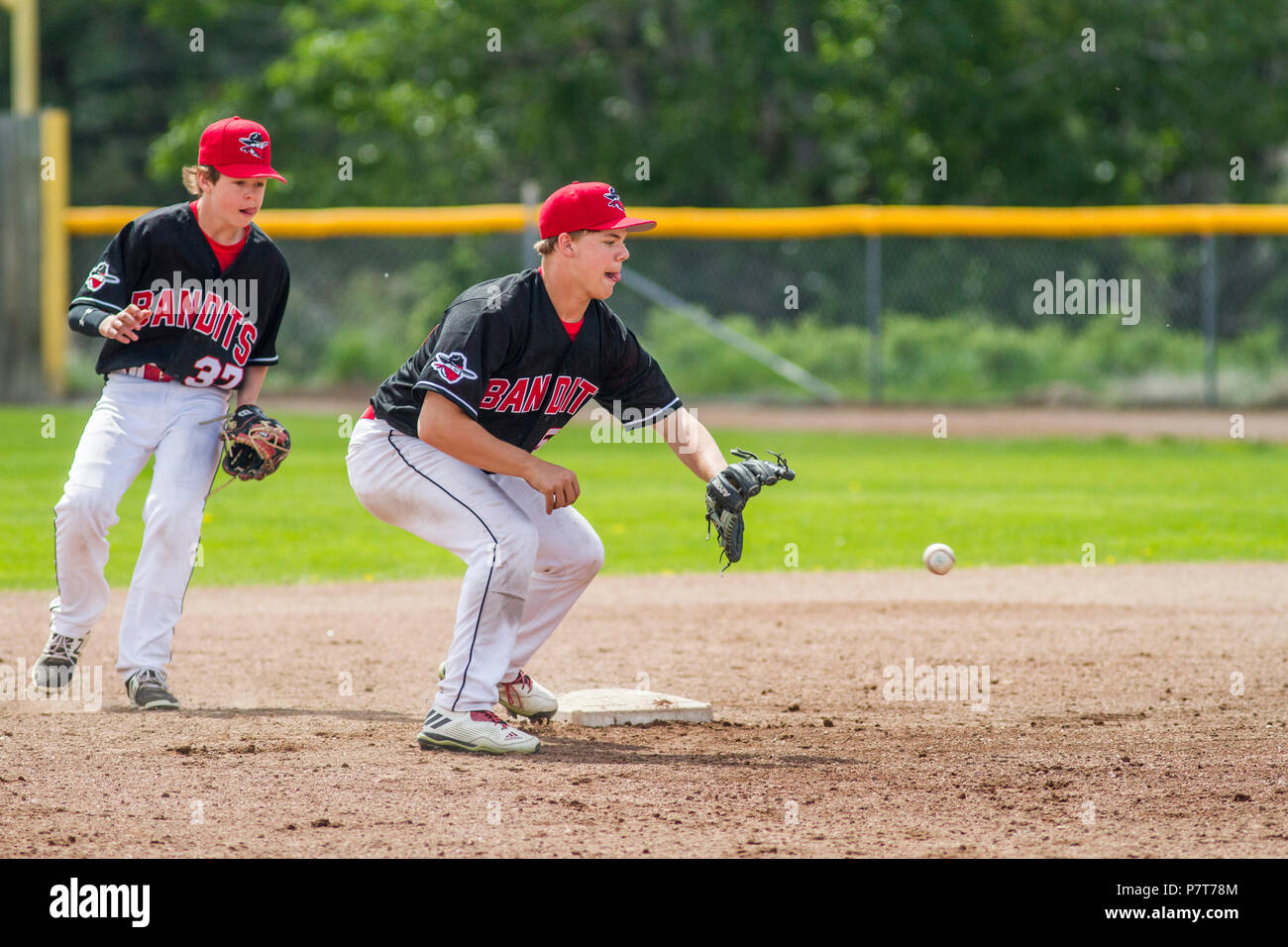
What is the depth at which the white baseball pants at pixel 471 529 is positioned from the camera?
4.96m

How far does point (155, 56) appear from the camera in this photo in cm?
3322

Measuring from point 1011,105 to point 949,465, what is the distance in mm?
9550

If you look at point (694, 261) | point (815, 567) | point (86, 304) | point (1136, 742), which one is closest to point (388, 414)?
point (86, 304)

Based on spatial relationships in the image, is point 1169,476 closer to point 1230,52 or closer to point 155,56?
point 1230,52

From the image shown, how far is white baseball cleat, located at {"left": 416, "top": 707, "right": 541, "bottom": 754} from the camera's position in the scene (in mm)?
4980

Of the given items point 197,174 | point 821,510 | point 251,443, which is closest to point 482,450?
point 251,443

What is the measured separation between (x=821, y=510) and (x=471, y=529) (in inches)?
258

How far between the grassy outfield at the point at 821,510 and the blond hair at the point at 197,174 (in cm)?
345

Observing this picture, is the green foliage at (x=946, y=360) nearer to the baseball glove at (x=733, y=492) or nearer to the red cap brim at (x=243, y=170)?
the red cap brim at (x=243, y=170)

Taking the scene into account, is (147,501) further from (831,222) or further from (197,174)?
(831,222)

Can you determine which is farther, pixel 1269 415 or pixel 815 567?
pixel 1269 415

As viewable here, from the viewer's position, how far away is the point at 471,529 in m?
4.99

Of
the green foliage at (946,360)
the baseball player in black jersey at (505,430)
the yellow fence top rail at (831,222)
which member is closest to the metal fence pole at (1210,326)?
the yellow fence top rail at (831,222)

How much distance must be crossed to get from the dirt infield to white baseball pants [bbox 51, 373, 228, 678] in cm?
32
